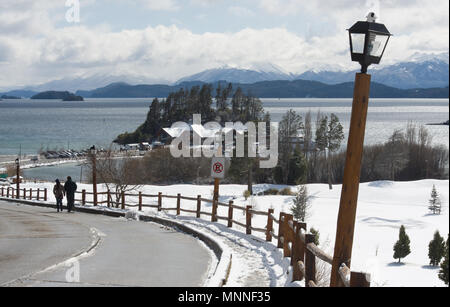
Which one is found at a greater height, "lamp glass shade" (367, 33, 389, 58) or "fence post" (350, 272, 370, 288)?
"lamp glass shade" (367, 33, 389, 58)

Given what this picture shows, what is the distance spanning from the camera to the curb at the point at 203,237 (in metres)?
8.96

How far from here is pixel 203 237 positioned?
50.2ft

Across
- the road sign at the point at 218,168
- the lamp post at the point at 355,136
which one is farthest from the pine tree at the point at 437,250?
the lamp post at the point at 355,136

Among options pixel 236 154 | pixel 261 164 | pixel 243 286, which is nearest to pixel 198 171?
pixel 261 164

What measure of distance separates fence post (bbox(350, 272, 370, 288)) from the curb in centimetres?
380

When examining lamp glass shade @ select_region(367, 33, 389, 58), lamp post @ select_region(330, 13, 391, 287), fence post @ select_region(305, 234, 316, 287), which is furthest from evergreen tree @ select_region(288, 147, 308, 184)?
lamp glass shade @ select_region(367, 33, 389, 58)

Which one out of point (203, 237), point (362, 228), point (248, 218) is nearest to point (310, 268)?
point (248, 218)

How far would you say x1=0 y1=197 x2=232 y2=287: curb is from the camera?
8.96m

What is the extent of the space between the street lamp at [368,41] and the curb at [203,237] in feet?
13.4

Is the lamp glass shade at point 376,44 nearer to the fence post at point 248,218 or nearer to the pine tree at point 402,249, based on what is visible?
the fence post at point 248,218

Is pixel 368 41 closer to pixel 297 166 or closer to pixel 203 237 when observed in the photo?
pixel 203 237

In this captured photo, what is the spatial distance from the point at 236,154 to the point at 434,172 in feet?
124

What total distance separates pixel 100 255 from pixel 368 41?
309 inches

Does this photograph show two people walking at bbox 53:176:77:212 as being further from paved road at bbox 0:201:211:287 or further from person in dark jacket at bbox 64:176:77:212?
paved road at bbox 0:201:211:287
